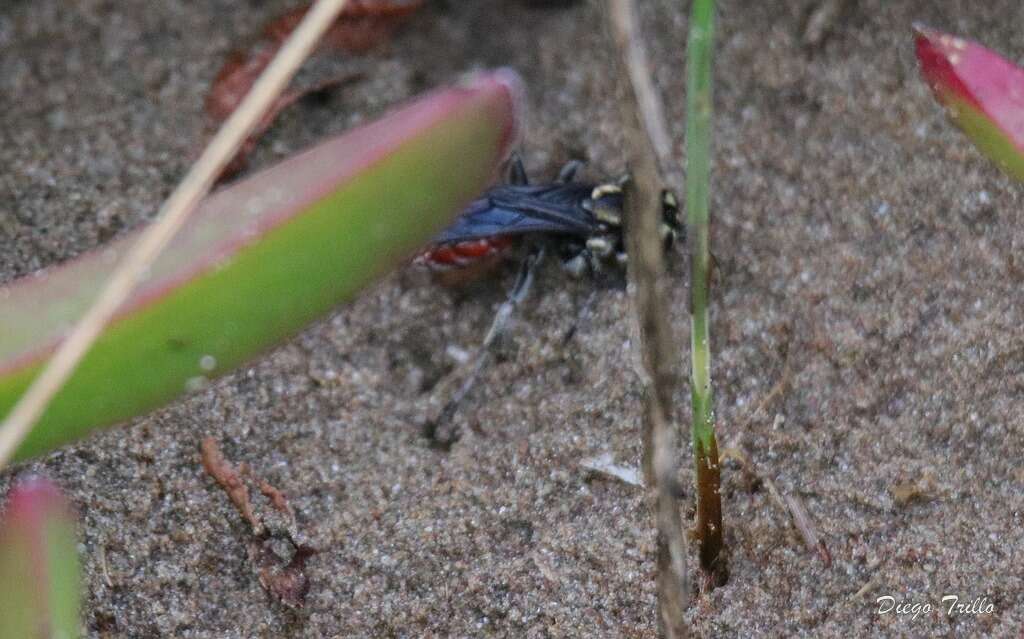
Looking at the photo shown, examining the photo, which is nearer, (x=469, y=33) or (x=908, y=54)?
(x=908, y=54)

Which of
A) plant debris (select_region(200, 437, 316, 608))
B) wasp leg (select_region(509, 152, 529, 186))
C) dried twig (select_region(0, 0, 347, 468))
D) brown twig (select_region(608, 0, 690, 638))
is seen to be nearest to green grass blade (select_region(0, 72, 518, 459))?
dried twig (select_region(0, 0, 347, 468))

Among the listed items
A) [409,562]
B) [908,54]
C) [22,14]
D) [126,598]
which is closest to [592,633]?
[409,562]

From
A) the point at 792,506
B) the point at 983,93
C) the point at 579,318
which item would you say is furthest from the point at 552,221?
the point at 983,93

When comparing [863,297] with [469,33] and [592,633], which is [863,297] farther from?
[469,33]

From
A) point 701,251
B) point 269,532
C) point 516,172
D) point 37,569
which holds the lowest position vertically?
point 269,532

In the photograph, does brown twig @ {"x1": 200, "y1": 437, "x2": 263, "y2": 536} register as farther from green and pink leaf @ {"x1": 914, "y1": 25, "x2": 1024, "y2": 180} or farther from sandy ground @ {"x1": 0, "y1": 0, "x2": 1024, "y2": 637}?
green and pink leaf @ {"x1": 914, "y1": 25, "x2": 1024, "y2": 180}

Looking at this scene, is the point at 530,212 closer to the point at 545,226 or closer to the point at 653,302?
the point at 545,226
